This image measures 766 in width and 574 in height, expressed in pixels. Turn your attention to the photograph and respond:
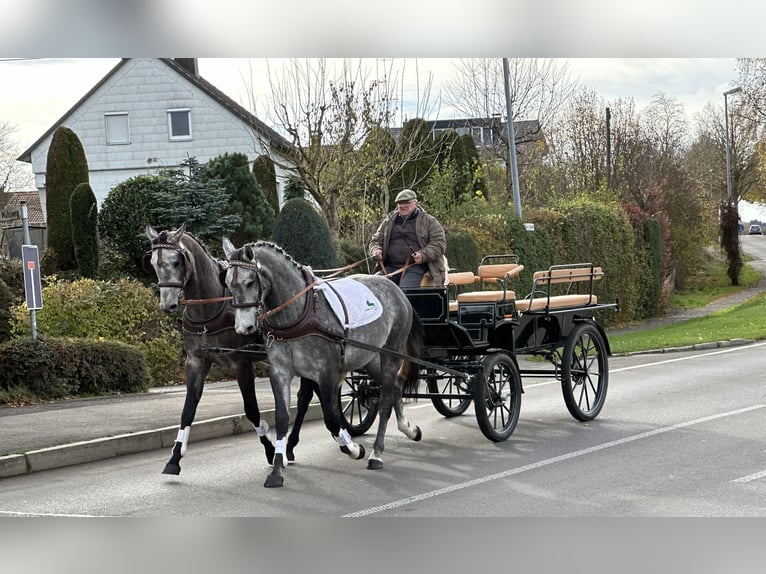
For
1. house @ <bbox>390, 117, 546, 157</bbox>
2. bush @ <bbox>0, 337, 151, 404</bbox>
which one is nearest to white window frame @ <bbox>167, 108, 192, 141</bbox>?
house @ <bbox>390, 117, 546, 157</bbox>

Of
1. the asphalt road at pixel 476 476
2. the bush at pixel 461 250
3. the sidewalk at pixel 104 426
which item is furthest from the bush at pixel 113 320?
the bush at pixel 461 250

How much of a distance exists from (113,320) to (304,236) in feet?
12.0

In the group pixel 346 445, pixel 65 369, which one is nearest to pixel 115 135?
pixel 65 369

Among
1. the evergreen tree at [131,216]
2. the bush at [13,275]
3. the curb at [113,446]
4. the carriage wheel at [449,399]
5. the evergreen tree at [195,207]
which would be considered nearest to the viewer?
the curb at [113,446]

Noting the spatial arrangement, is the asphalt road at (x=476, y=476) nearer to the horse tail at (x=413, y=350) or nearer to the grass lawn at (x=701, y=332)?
the horse tail at (x=413, y=350)

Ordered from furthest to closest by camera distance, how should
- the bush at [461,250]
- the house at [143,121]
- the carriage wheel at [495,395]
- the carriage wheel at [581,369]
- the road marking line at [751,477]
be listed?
the house at [143,121], the bush at [461,250], the carriage wheel at [581,369], the carriage wheel at [495,395], the road marking line at [751,477]

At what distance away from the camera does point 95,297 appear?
17891 millimetres

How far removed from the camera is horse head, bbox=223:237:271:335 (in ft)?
28.2

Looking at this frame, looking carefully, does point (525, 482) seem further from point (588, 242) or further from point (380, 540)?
point (588, 242)

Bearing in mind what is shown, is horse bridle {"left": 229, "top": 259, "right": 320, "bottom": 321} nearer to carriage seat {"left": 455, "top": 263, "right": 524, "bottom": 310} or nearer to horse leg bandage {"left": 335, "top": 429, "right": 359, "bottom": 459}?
horse leg bandage {"left": 335, "top": 429, "right": 359, "bottom": 459}

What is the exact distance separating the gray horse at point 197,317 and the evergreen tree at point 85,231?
13359 mm

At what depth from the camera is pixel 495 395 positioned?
35.1ft

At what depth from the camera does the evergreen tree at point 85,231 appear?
73.6 ft

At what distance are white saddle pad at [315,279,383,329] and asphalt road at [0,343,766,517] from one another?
1.35 metres
